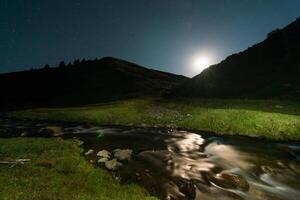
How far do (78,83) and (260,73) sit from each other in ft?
290

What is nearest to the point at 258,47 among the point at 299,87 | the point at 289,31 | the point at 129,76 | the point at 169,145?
the point at 289,31

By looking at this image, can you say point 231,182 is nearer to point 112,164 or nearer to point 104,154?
point 112,164

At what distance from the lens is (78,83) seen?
496ft

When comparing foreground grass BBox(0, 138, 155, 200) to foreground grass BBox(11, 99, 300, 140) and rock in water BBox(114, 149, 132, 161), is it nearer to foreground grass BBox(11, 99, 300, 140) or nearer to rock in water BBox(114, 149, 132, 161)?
rock in water BBox(114, 149, 132, 161)

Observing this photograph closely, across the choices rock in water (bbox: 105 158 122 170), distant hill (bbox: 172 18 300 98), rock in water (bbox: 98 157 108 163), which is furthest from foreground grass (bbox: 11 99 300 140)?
rock in water (bbox: 105 158 122 170)

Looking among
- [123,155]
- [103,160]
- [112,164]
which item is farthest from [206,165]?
[103,160]

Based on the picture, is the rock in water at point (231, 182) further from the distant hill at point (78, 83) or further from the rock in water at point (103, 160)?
the distant hill at point (78, 83)

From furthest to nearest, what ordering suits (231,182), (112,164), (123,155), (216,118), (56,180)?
(216,118) < (123,155) < (112,164) < (231,182) < (56,180)

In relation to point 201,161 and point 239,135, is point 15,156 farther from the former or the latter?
point 239,135

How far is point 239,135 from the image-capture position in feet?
139

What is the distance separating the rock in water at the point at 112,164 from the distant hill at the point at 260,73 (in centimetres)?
5914

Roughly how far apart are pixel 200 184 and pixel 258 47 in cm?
9456

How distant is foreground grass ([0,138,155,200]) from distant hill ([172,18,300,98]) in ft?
203

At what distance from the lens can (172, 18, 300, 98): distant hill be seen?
268 feet
